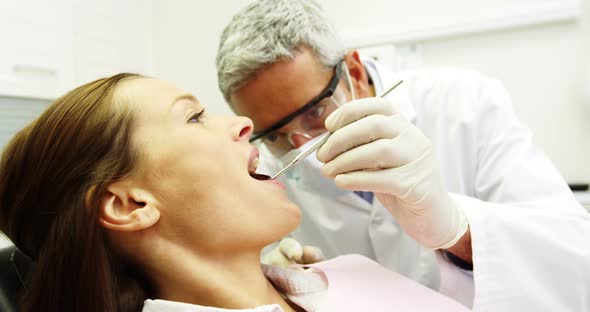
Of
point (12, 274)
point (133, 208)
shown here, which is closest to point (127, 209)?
point (133, 208)

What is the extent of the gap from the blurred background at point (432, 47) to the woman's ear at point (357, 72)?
0.74 m

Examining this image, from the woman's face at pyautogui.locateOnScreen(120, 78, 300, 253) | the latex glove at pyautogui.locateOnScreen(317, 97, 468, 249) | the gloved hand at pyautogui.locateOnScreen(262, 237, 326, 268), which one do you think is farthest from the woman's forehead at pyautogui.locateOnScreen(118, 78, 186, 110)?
the gloved hand at pyautogui.locateOnScreen(262, 237, 326, 268)

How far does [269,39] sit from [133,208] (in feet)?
1.98

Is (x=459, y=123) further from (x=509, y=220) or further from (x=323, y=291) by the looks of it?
(x=323, y=291)

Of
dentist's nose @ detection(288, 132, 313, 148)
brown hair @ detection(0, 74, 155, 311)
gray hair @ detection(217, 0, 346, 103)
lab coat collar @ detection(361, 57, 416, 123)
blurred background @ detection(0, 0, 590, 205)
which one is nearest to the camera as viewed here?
brown hair @ detection(0, 74, 155, 311)

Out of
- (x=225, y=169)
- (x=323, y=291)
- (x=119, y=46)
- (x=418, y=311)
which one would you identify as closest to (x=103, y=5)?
(x=119, y=46)

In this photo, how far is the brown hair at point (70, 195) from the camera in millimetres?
760

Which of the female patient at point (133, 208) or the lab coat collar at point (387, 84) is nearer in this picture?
the female patient at point (133, 208)

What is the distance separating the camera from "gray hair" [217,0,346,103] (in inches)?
43.4

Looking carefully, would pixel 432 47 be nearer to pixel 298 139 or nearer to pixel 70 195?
pixel 298 139

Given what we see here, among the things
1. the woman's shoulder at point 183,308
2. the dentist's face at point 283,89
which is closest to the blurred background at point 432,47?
the dentist's face at point 283,89

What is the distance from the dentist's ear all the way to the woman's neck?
0.09 m

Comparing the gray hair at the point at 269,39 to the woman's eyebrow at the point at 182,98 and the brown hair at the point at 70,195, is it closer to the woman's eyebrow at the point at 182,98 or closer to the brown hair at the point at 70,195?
the woman's eyebrow at the point at 182,98

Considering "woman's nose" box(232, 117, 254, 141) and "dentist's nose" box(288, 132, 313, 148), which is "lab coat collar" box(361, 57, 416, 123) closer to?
"dentist's nose" box(288, 132, 313, 148)
